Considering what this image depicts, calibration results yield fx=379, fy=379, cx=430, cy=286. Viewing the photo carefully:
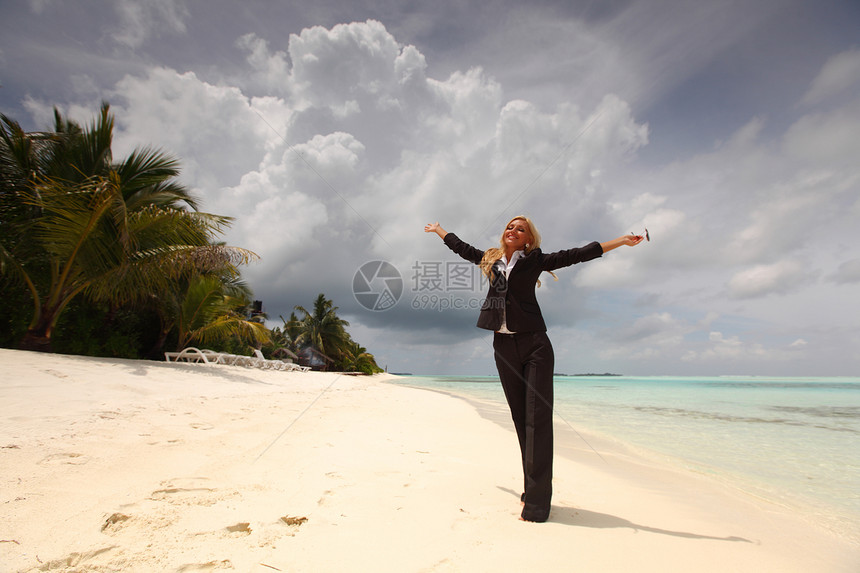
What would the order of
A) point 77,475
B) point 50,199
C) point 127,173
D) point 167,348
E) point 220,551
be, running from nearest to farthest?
point 220,551 < point 77,475 < point 50,199 < point 127,173 < point 167,348

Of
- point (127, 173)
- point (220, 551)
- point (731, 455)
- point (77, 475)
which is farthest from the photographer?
point (127, 173)

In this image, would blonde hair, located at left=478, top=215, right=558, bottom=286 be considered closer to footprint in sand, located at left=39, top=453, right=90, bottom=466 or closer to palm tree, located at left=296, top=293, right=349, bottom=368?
footprint in sand, located at left=39, top=453, right=90, bottom=466

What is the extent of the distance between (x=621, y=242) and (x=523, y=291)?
73 cm

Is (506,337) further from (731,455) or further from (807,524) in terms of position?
(731,455)

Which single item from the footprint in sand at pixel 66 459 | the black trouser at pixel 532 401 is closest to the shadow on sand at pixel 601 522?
the black trouser at pixel 532 401

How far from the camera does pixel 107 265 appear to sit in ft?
27.3

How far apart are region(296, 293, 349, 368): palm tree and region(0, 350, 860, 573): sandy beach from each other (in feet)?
108

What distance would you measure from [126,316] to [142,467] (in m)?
12.4

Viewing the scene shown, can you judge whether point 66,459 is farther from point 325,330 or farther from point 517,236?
point 325,330

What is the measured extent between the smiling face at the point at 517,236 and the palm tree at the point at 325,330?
3507 cm

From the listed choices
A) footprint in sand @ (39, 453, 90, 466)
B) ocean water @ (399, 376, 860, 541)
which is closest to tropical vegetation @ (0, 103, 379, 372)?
footprint in sand @ (39, 453, 90, 466)

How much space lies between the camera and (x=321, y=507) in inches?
90.1

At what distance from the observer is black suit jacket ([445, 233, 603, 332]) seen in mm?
2607

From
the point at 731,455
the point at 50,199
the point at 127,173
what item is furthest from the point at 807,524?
the point at 127,173
